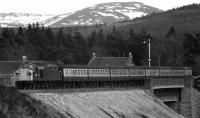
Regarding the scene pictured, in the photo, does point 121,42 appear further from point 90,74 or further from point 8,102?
point 8,102

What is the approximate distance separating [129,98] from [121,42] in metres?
75.8

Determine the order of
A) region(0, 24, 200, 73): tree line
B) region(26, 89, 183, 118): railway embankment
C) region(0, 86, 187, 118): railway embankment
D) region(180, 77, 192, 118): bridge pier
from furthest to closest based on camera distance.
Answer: region(0, 24, 200, 73): tree line < region(180, 77, 192, 118): bridge pier < region(26, 89, 183, 118): railway embankment < region(0, 86, 187, 118): railway embankment

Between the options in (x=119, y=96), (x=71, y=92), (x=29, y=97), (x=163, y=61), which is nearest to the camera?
(x=29, y=97)

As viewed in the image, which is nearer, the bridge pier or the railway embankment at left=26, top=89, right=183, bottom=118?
the railway embankment at left=26, top=89, right=183, bottom=118

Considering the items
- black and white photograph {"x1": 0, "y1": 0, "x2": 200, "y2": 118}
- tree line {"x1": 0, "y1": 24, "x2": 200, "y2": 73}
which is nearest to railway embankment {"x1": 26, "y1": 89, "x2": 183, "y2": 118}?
black and white photograph {"x1": 0, "y1": 0, "x2": 200, "y2": 118}

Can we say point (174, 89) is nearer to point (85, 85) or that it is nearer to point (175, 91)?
point (175, 91)

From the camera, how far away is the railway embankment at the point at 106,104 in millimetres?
63469

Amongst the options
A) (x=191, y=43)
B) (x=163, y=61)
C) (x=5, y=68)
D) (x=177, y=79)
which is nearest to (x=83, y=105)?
(x=5, y=68)

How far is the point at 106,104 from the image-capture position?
7244cm

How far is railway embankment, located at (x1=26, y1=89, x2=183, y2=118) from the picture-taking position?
63.5m

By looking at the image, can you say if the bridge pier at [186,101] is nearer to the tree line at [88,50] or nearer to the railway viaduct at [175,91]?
the railway viaduct at [175,91]

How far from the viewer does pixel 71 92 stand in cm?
7150

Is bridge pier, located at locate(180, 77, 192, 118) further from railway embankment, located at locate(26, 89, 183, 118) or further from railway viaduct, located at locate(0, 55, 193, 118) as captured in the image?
railway embankment, located at locate(26, 89, 183, 118)

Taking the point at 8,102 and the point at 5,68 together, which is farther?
the point at 5,68
